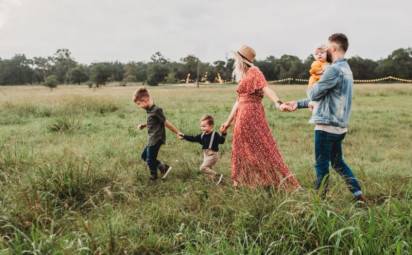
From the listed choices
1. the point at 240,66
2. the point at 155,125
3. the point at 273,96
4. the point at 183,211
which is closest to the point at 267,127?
the point at 273,96

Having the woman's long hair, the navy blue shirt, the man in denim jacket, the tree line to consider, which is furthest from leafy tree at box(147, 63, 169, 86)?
the man in denim jacket

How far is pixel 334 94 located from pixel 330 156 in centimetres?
80

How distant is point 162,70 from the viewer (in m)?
90.2

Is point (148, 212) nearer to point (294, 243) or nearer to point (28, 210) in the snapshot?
point (28, 210)

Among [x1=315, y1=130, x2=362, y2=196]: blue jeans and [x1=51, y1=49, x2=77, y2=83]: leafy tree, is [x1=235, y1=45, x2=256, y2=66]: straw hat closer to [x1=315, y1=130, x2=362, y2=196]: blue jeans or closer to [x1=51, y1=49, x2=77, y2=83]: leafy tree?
[x1=315, y1=130, x2=362, y2=196]: blue jeans

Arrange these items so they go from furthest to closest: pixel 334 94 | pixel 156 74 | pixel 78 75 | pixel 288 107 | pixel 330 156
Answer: pixel 78 75 < pixel 156 74 < pixel 330 156 < pixel 288 107 < pixel 334 94

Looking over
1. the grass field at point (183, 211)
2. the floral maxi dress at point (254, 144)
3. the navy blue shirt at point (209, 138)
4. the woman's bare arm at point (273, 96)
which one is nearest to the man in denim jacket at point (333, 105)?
the woman's bare arm at point (273, 96)

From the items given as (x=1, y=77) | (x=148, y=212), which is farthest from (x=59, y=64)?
(x=148, y=212)

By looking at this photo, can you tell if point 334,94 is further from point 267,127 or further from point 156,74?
point 156,74

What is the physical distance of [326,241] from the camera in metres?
3.70

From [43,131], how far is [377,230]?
9.78m

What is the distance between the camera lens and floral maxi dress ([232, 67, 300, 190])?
18.8 feet

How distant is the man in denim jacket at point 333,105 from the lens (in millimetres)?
4926

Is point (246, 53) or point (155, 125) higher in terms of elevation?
point (246, 53)
